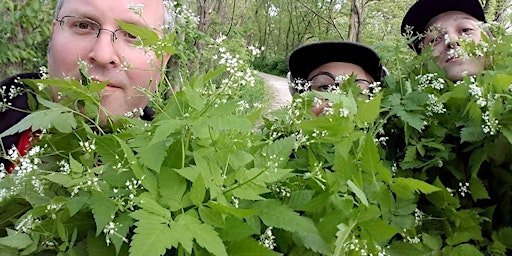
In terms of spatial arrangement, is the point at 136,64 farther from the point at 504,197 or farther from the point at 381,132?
the point at 504,197

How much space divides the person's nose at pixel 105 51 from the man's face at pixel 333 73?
2.92 feet

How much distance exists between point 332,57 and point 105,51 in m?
1.14

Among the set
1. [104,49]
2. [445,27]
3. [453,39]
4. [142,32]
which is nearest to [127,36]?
[104,49]

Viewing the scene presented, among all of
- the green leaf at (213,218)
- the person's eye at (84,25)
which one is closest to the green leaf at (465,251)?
the green leaf at (213,218)

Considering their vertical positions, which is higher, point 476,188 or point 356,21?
point 356,21

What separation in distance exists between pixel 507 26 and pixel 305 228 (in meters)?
1.33

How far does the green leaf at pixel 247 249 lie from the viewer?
2.82 ft

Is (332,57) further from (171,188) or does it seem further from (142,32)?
(171,188)

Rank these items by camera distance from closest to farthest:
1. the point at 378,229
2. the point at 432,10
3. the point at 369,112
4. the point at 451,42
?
the point at 378,229, the point at 369,112, the point at 451,42, the point at 432,10

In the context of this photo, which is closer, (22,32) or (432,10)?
(432,10)

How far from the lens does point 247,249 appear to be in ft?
2.85

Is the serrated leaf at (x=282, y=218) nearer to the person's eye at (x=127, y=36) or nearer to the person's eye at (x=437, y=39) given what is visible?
the person's eye at (x=127, y=36)

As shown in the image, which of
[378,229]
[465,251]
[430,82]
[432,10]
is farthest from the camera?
[432,10]

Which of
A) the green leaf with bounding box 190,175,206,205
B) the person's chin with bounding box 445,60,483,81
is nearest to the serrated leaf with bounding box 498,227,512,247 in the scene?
the person's chin with bounding box 445,60,483,81
